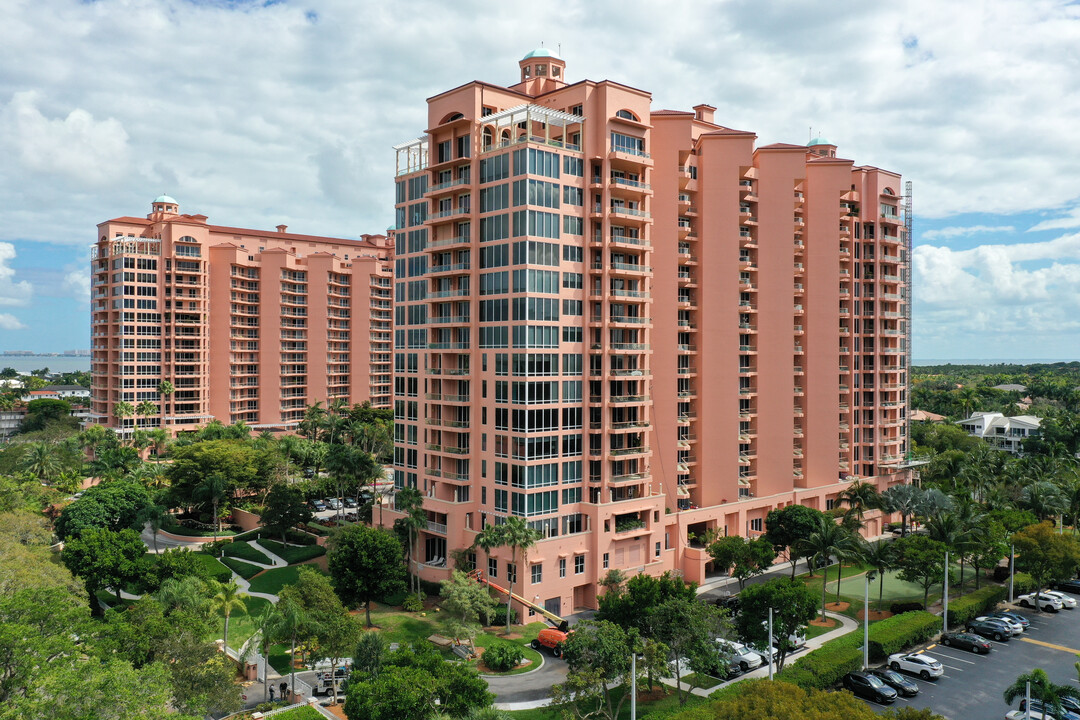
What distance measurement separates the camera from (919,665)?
4956cm

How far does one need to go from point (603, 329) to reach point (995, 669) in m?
40.7

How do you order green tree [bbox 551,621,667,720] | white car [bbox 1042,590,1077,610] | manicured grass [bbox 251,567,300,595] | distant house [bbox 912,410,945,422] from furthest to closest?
distant house [bbox 912,410,945,422]
manicured grass [bbox 251,567,300,595]
white car [bbox 1042,590,1077,610]
green tree [bbox 551,621,667,720]

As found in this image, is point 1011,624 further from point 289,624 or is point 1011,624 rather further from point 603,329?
point 289,624

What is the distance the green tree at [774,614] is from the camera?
48000 millimetres

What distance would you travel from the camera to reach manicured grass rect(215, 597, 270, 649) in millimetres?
56741

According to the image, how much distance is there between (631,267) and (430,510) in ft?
103

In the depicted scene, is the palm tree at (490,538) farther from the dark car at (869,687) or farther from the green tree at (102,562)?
the green tree at (102,562)

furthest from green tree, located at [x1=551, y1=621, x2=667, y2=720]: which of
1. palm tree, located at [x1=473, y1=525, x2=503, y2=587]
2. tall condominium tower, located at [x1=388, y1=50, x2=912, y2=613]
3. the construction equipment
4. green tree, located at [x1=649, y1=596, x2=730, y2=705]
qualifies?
tall condominium tower, located at [x1=388, y1=50, x2=912, y2=613]

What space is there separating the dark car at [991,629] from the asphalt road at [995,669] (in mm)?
608

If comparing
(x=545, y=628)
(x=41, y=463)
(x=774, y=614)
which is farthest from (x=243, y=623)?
(x=41, y=463)

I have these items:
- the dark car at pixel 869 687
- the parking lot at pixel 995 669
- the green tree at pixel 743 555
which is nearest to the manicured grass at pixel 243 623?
the green tree at pixel 743 555

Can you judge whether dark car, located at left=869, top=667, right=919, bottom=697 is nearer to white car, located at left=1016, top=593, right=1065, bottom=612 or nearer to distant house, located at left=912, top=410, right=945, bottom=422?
white car, located at left=1016, top=593, right=1065, bottom=612

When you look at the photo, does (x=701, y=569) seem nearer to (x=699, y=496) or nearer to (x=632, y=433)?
(x=699, y=496)

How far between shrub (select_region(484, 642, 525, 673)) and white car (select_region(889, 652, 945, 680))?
90.7 ft
